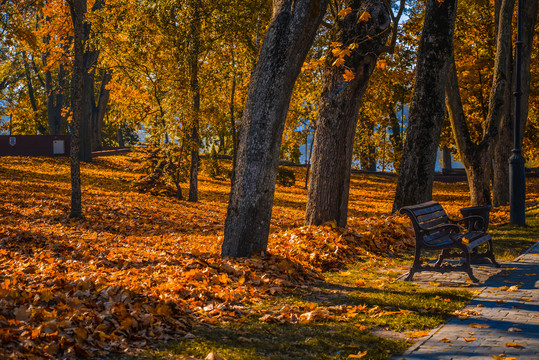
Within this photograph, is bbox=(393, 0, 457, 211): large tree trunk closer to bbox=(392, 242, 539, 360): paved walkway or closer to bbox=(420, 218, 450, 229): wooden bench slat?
bbox=(420, 218, 450, 229): wooden bench slat

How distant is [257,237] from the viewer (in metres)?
8.75

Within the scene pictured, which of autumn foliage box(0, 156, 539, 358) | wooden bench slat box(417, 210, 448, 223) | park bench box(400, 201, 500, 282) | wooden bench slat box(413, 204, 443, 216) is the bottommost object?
autumn foliage box(0, 156, 539, 358)

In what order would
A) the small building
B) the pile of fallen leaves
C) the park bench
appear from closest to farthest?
the park bench, the pile of fallen leaves, the small building

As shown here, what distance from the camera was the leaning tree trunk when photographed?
433 inches

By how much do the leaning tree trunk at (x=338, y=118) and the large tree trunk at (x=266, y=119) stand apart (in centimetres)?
255

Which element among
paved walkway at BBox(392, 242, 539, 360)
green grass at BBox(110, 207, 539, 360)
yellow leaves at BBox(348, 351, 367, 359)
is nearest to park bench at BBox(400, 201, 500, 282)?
paved walkway at BBox(392, 242, 539, 360)

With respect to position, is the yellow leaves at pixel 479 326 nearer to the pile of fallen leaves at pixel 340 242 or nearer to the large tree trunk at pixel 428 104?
the pile of fallen leaves at pixel 340 242

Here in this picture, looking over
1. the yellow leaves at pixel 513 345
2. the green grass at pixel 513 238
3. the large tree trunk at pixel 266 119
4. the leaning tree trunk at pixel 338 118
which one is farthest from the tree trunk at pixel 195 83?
the yellow leaves at pixel 513 345

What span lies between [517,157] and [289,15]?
683cm

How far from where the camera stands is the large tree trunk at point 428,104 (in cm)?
1309

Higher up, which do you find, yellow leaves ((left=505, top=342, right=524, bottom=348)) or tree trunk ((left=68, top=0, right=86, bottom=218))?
tree trunk ((left=68, top=0, right=86, bottom=218))

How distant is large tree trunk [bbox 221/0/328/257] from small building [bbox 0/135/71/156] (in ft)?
91.0

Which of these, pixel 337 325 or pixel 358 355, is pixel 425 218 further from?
pixel 358 355

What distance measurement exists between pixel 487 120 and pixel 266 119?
37.2 feet
